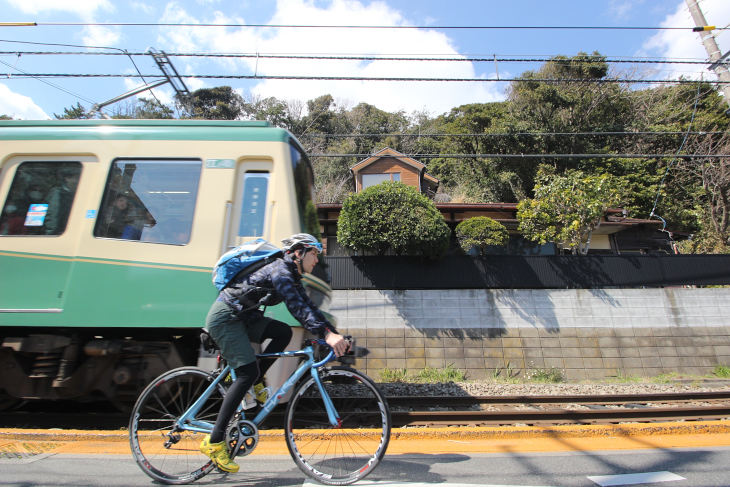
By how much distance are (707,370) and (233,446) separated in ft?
43.1

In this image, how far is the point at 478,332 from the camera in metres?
10.2

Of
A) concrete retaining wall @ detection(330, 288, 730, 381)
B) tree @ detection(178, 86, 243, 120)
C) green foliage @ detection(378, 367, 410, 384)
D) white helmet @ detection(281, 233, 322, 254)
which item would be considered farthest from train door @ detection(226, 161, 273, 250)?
tree @ detection(178, 86, 243, 120)

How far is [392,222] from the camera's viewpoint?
10633 mm

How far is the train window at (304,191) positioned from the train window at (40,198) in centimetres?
223

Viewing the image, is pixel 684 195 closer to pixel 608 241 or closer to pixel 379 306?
pixel 608 241

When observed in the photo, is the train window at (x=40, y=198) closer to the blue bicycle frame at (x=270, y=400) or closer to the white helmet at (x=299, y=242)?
the blue bicycle frame at (x=270, y=400)

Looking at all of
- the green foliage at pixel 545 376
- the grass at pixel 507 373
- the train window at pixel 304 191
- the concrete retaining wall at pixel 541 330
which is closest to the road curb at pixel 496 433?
the train window at pixel 304 191

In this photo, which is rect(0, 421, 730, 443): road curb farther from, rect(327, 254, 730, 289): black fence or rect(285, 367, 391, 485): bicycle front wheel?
rect(327, 254, 730, 289): black fence

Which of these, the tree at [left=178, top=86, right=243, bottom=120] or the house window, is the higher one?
the tree at [left=178, top=86, right=243, bottom=120]

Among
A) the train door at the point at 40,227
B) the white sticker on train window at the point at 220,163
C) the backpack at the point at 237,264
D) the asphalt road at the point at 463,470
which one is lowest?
the asphalt road at the point at 463,470

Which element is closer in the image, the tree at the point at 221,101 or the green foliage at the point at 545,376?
the green foliage at the point at 545,376

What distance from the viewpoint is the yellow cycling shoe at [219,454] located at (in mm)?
2227

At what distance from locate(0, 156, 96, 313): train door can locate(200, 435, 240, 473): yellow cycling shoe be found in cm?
241

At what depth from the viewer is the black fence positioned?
36.8ft
